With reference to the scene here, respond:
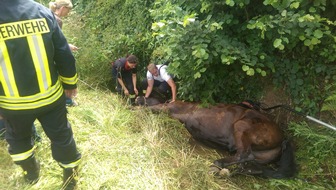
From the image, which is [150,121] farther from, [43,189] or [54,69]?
[54,69]

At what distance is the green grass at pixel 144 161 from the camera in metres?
2.60

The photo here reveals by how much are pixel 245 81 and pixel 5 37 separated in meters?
2.89

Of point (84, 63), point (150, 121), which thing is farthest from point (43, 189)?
point (84, 63)

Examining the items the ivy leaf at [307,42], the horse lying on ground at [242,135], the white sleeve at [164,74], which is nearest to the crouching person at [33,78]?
the horse lying on ground at [242,135]

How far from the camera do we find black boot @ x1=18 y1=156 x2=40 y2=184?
2371mm

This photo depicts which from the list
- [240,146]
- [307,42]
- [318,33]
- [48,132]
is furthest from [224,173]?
[48,132]

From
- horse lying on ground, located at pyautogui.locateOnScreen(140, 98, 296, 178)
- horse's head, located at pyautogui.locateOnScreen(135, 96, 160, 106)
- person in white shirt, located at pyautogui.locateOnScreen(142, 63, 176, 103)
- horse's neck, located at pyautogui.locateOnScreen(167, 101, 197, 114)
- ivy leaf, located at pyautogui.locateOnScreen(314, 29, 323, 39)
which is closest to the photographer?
ivy leaf, located at pyautogui.locateOnScreen(314, 29, 323, 39)

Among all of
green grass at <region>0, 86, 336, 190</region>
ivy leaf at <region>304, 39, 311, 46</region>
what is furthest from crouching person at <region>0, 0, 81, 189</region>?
ivy leaf at <region>304, 39, 311, 46</region>

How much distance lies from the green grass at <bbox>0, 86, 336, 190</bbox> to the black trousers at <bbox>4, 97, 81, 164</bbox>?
1.24ft

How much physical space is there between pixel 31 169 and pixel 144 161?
3.58 feet

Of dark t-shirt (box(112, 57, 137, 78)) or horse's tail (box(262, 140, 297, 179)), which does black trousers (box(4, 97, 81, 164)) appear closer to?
horse's tail (box(262, 140, 297, 179))

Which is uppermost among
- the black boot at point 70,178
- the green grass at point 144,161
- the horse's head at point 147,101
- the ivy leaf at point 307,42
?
the ivy leaf at point 307,42

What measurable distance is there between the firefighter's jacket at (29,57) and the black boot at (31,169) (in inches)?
24.2

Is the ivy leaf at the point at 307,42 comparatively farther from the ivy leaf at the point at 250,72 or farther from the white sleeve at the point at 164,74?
the white sleeve at the point at 164,74
